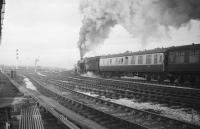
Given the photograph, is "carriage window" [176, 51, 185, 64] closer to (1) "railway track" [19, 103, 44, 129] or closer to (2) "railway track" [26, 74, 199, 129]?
(2) "railway track" [26, 74, 199, 129]

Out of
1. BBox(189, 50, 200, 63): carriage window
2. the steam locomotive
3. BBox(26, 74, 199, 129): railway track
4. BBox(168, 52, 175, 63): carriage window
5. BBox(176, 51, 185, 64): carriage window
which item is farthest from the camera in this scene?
BBox(168, 52, 175, 63): carriage window

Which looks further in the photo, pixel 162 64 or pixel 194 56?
pixel 162 64

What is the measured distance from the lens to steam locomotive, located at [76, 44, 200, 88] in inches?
836

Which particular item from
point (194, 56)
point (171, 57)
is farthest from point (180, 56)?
point (194, 56)

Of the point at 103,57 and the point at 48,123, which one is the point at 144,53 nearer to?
the point at 103,57

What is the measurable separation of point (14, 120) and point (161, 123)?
5.67m

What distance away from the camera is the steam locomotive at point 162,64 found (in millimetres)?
21234

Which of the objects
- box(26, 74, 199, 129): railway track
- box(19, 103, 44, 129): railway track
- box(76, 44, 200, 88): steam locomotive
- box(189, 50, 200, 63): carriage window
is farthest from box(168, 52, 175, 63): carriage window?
box(19, 103, 44, 129): railway track

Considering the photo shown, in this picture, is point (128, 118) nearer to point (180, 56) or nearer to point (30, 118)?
point (30, 118)

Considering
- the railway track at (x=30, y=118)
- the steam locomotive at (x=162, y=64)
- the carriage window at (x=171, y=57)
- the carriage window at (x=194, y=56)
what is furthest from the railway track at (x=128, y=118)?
the carriage window at (x=171, y=57)

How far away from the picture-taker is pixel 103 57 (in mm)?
38375

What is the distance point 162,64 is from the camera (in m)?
24.7

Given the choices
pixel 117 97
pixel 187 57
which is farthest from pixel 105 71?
pixel 117 97

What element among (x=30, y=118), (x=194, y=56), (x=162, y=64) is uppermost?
(x=194, y=56)
